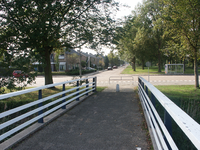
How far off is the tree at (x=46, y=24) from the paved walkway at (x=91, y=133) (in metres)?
5.16

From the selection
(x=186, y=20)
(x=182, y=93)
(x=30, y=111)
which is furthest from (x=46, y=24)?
(x=186, y=20)

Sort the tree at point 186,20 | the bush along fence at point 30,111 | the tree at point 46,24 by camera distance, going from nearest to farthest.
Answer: the bush along fence at point 30,111 → the tree at point 46,24 → the tree at point 186,20

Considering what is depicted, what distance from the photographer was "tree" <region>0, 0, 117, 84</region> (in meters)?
9.00

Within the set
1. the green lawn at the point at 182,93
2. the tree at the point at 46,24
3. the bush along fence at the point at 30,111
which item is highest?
the tree at the point at 46,24

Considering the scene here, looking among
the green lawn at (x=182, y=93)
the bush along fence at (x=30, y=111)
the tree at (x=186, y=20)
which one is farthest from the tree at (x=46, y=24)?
the green lawn at (x=182, y=93)

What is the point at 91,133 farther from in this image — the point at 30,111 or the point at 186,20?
the point at 186,20

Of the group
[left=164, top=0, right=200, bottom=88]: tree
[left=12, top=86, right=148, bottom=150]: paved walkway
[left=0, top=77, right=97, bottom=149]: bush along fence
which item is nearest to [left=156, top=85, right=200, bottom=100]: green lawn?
[left=164, top=0, right=200, bottom=88]: tree

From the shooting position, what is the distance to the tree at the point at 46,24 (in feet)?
29.5

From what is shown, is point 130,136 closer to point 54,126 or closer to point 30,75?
point 54,126

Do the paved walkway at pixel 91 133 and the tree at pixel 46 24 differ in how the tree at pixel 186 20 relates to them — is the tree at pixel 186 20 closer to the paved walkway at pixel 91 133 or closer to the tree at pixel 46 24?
the tree at pixel 46 24

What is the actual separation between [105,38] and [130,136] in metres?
9.62

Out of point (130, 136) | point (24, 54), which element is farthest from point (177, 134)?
point (24, 54)

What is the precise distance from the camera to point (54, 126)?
187 inches

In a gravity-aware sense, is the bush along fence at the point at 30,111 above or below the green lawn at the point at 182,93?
above
